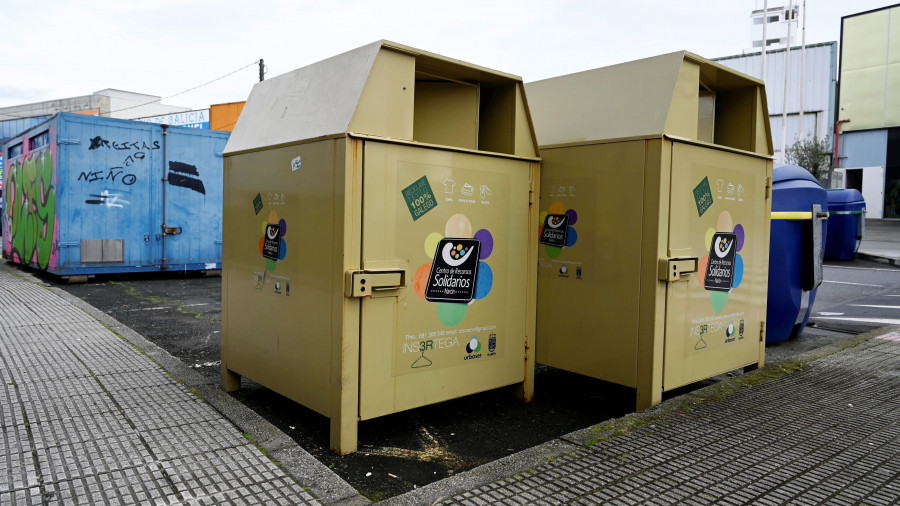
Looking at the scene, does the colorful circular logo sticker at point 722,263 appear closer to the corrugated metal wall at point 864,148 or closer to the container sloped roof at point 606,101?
the container sloped roof at point 606,101

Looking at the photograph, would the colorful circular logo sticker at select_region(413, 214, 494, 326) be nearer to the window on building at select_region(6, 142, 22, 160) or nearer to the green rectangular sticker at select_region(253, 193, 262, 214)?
the green rectangular sticker at select_region(253, 193, 262, 214)

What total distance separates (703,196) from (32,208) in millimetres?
11899

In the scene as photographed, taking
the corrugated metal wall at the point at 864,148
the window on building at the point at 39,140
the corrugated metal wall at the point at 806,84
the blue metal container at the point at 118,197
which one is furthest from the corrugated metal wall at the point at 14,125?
the corrugated metal wall at the point at 864,148

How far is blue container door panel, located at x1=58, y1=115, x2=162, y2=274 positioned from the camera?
10.2 m

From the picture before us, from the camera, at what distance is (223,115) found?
34.6m

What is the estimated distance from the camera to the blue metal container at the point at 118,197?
33.7 ft

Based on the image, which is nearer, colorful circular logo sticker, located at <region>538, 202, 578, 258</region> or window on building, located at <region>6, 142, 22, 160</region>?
colorful circular logo sticker, located at <region>538, 202, 578, 258</region>

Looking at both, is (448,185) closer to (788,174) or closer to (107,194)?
(788,174)

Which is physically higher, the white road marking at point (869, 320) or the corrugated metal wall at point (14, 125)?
the corrugated metal wall at point (14, 125)

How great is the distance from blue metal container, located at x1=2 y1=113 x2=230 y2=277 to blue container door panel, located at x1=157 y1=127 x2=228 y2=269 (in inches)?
0.7

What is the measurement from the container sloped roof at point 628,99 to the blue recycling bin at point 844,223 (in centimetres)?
1392

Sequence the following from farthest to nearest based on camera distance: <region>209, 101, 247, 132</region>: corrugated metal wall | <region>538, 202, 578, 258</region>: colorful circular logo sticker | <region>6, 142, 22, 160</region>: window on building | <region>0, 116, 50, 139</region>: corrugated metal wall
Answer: <region>0, 116, 50, 139</region>: corrugated metal wall
<region>209, 101, 247, 132</region>: corrugated metal wall
<region>6, 142, 22, 160</region>: window on building
<region>538, 202, 578, 258</region>: colorful circular logo sticker

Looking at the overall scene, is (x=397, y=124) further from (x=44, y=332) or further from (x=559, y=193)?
(x=44, y=332)

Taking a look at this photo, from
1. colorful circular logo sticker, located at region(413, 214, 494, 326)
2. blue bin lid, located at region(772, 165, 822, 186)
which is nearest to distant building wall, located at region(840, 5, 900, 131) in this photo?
blue bin lid, located at region(772, 165, 822, 186)
